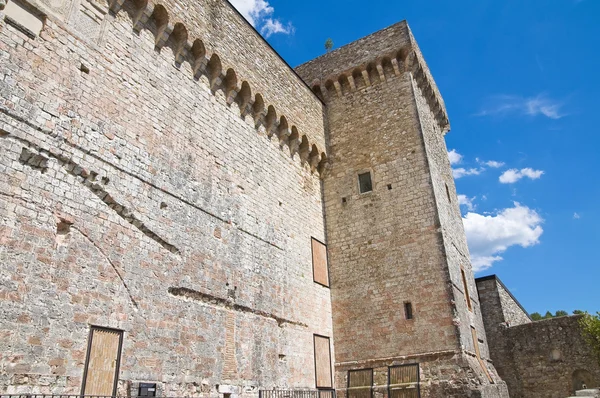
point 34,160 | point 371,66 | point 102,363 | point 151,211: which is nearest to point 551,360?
point 371,66

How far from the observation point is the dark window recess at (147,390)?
276 inches

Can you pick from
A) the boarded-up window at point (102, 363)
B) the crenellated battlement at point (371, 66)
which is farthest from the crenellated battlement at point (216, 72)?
the boarded-up window at point (102, 363)

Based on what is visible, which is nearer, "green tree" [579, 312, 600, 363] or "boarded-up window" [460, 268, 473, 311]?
"boarded-up window" [460, 268, 473, 311]

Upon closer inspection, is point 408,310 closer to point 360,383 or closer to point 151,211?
point 360,383

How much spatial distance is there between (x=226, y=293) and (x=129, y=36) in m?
5.32

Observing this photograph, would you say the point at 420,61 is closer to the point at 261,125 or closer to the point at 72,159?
the point at 261,125

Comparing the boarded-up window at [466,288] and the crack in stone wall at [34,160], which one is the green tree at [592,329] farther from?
the crack in stone wall at [34,160]

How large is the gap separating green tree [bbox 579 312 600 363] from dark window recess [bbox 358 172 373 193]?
8.48m

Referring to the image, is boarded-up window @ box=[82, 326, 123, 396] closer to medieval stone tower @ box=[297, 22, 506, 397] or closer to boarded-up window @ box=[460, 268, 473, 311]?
medieval stone tower @ box=[297, 22, 506, 397]

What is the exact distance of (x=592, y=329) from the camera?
1484 cm

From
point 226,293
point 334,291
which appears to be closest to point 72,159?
point 226,293

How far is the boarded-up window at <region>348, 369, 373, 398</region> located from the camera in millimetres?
11555

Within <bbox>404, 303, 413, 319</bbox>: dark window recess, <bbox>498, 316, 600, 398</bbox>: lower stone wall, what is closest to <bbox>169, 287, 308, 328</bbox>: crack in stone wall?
<bbox>404, 303, 413, 319</bbox>: dark window recess

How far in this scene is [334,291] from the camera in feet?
43.3
